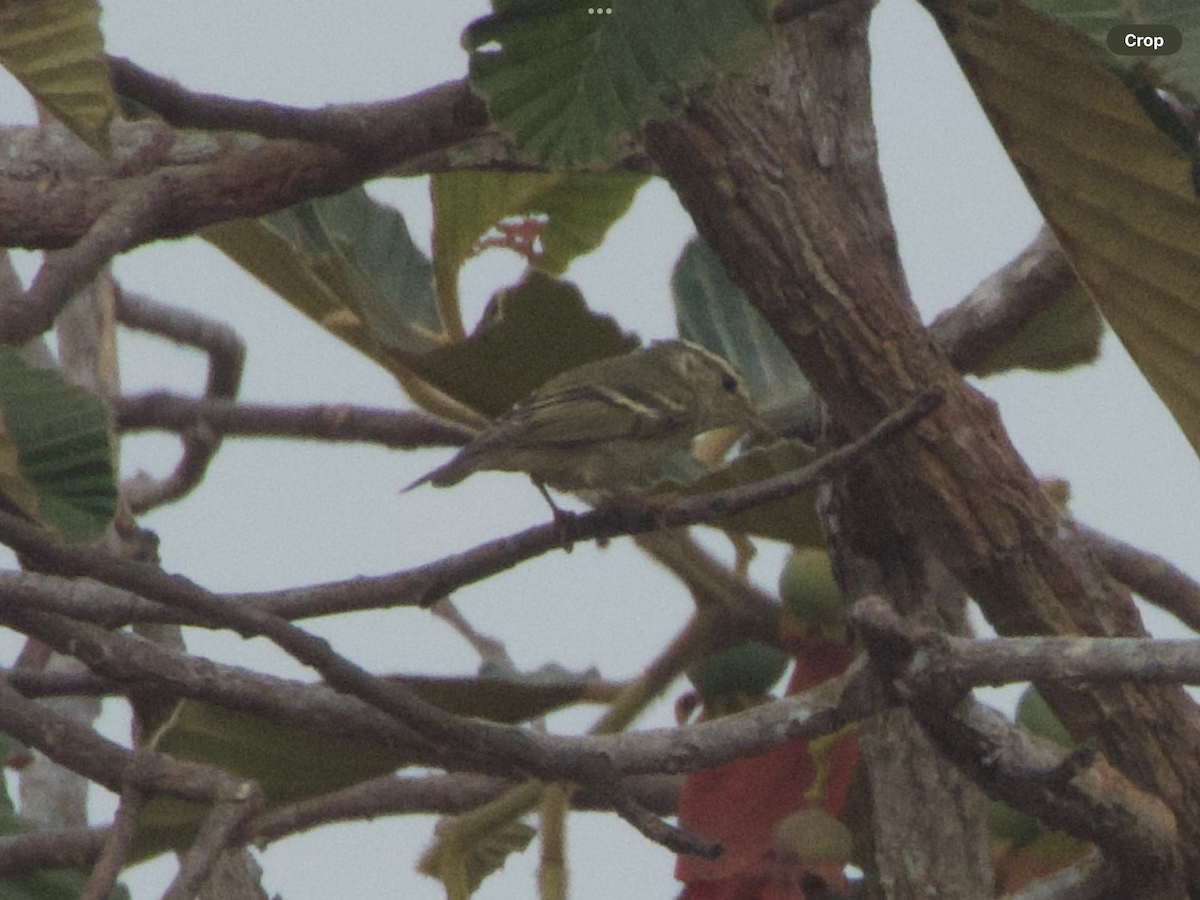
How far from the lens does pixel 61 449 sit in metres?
1.61

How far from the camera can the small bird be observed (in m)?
3.23

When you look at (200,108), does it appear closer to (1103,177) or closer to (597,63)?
(597,63)

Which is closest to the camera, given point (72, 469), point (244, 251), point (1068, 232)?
point (72, 469)

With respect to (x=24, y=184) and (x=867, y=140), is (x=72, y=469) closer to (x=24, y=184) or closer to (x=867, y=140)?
(x=24, y=184)

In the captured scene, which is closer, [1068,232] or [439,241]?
[1068,232]

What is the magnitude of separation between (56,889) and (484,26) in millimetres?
1262

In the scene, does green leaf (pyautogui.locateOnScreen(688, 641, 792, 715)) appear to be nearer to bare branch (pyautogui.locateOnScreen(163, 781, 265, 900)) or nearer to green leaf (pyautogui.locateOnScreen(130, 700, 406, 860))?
green leaf (pyautogui.locateOnScreen(130, 700, 406, 860))

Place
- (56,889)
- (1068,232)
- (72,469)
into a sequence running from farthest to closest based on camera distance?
(56,889), (1068,232), (72,469)

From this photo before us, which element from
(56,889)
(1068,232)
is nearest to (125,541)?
(56,889)

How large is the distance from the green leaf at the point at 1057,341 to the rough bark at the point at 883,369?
0.80 metres

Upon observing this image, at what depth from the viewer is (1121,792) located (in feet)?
6.09

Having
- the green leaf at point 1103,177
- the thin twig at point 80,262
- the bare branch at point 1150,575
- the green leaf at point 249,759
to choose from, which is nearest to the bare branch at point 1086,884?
the green leaf at point 1103,177

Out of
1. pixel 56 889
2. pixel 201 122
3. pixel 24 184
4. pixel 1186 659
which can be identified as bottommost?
pixel 1186 659

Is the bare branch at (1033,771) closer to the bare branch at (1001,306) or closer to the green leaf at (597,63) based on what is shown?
the green leaf at (597,63)
